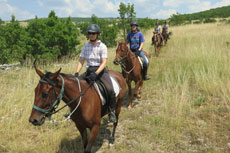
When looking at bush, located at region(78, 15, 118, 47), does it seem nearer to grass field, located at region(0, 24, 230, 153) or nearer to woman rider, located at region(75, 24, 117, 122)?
grass field, located at region(0, 24, 230, 153)

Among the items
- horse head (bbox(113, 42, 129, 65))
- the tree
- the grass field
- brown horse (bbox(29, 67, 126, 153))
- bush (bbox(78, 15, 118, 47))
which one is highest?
the tree

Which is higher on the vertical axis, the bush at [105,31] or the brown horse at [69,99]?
the bush at [105,31]

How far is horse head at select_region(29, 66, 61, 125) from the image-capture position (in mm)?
2332

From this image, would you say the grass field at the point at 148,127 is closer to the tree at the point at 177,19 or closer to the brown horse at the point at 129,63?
the brown horse at the point at 129,63

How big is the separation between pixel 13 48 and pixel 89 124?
9.80 meters

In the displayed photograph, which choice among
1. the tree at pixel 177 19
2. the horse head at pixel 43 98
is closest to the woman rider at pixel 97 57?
the horse head at pixel 43 98

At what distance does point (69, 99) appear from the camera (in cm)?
279

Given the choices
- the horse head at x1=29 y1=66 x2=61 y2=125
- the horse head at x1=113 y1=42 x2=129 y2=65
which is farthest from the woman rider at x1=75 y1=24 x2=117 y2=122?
the horse head at x1=113 y1=42 x2=129 y2=65

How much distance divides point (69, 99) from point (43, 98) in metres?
0.51

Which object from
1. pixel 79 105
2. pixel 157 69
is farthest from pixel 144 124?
pixel 157 69

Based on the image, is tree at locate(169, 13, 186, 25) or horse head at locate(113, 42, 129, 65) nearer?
horse head at locate(113, 42, 129, 65)

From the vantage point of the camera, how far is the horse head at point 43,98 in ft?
7.65

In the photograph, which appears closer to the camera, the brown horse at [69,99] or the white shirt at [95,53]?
the brown horse at [69,99]

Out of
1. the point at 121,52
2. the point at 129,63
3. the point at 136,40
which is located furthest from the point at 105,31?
the point at 121,52
